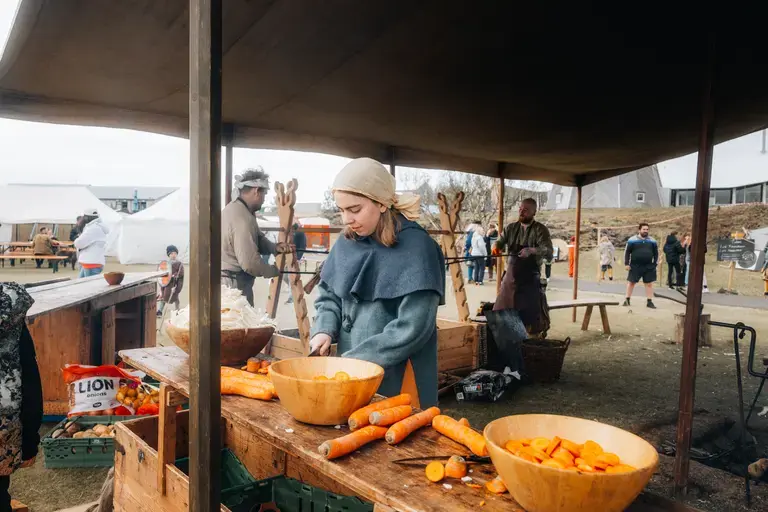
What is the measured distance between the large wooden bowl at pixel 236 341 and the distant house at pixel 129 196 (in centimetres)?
6195

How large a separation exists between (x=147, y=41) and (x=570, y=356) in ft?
20.9

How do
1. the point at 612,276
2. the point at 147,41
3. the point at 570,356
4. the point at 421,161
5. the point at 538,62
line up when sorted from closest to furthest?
the point at 147,41 → the point at 538,62 → the point at 421,161 → the point at 570,356 → the point at 612,276

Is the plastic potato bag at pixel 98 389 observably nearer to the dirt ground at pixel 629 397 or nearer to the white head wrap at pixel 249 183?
the dirt ground at pixel 629 397

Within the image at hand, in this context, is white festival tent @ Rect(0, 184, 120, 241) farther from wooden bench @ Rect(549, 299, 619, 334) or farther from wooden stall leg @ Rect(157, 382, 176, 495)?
wooden stall leg @ Rect(157, 382, 176, 495)

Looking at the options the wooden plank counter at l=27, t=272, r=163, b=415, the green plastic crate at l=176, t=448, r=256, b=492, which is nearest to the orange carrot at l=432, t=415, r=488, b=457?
the green plastic crate at l=176, t=448, r=256, b=492

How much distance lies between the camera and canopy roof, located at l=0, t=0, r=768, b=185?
263cm

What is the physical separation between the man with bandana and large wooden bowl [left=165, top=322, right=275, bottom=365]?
7.69 feet

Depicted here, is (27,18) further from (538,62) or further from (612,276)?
(612,276)

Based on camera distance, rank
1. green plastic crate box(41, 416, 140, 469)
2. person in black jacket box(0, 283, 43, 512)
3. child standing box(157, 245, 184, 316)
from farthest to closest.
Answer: child standing box(157, 245, 184, 316) < green plastic crate box(41, 416, 140, 469) < person in black jacket box(0, 283, 43, 512)

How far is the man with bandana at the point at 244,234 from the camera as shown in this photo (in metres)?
4.39

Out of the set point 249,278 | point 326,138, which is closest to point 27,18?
point 249,278

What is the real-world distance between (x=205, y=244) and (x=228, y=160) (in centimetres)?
379

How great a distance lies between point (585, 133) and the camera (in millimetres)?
5312

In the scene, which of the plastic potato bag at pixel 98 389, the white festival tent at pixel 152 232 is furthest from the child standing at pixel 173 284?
the white festival tent at pixel 152 232
